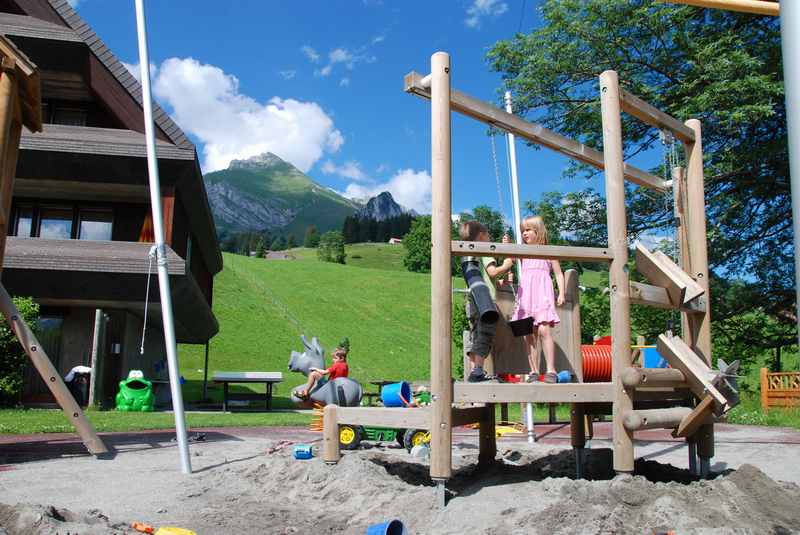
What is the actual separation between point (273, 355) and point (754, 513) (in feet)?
124

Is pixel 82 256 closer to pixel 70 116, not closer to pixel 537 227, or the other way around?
pixel 70 116

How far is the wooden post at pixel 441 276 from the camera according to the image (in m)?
4.95

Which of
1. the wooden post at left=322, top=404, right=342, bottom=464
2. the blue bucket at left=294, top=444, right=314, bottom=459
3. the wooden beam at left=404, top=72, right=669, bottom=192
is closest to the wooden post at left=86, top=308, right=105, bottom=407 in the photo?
the blue bucket at left=294, top=444, right=314, bottom=459

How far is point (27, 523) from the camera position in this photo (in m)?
4.05

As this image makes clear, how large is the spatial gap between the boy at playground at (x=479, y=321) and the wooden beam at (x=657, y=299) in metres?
1.03

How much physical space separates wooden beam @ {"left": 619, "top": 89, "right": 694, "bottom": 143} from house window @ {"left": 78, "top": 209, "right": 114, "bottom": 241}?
58.2ft

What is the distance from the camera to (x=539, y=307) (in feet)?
19.0

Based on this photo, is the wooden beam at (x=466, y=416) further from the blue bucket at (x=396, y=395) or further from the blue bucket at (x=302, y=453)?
the blue bucket at (x=396, y=395)

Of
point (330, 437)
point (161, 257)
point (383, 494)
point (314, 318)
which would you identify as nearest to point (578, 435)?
point (383, 494)

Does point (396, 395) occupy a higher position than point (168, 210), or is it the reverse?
point (168, 210)

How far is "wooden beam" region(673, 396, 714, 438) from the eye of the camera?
5.33 metres

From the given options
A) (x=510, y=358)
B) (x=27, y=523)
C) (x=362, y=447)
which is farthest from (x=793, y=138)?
(x=362, y=447)

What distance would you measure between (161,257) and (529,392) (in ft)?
13.6

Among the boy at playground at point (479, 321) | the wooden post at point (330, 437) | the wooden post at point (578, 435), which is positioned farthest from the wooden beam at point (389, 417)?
the wooden post at point (578, 435)
